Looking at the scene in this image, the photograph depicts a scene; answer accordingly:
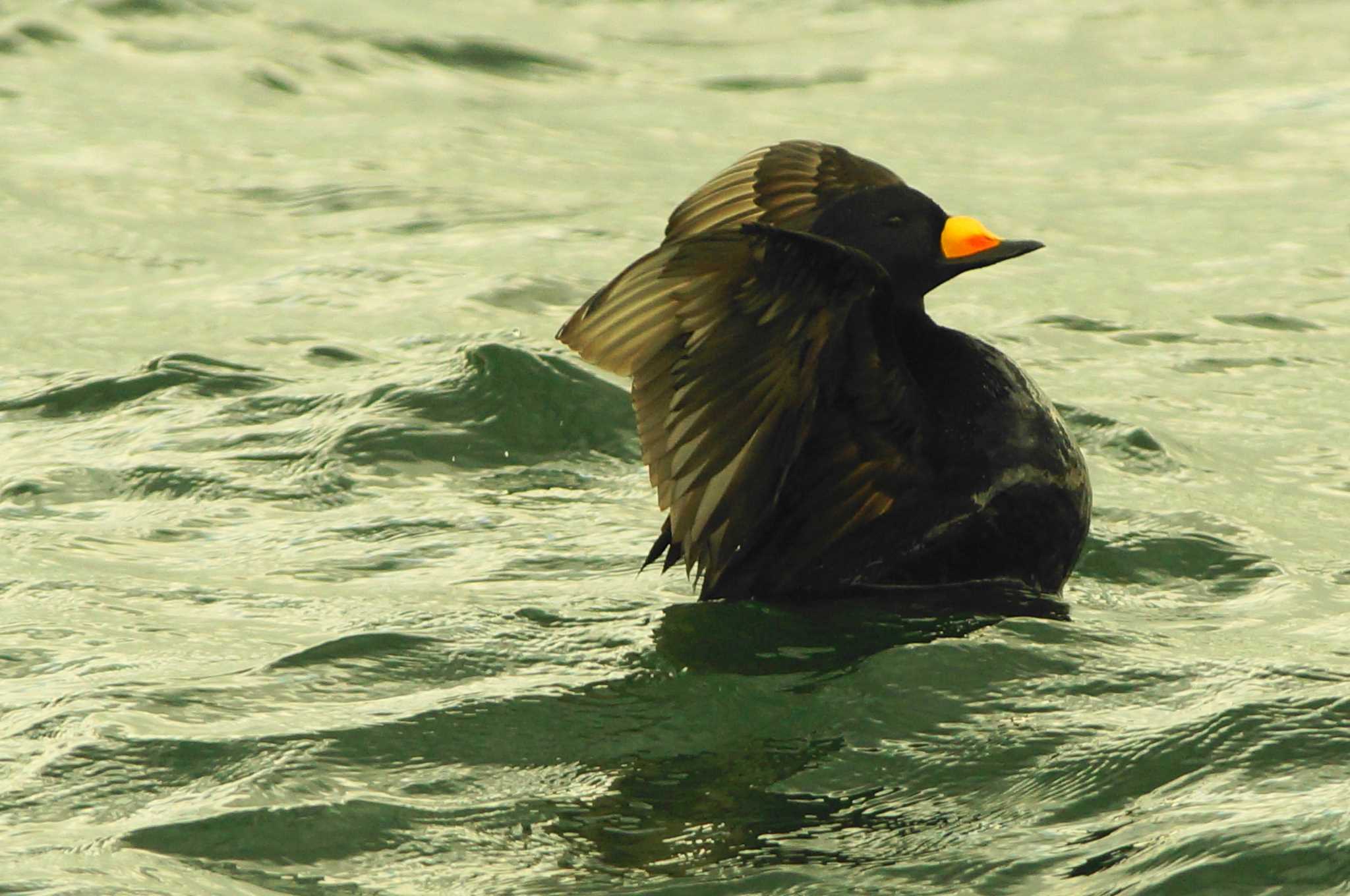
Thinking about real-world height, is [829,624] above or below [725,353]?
below

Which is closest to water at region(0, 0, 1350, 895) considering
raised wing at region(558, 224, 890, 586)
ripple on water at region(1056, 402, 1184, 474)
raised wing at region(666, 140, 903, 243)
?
ripple on water at region(1056, 402, 1184, 474)

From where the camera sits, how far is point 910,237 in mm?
4133

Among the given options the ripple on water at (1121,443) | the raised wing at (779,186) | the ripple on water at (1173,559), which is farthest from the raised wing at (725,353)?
the ripple on water at (1121,443)

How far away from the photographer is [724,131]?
31.3 feet

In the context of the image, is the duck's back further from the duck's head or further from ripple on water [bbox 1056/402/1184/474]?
ripple on water [bbox 1056/402/1184/474]

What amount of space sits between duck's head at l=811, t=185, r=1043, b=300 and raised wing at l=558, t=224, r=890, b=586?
37 cm

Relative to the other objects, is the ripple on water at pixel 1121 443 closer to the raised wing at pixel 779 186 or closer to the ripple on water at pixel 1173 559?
the ripple on water at pixel 1173 559

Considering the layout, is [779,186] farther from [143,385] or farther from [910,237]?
[143,385]

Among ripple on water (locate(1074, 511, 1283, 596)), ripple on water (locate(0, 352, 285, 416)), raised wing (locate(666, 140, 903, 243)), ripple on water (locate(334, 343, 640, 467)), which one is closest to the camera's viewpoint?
raised wing (locate(666, 140, 903, 243))

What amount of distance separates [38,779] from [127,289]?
4.10 metres

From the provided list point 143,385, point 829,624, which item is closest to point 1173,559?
point 829,624

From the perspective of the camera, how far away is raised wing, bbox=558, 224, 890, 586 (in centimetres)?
365

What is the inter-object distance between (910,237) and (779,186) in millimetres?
422

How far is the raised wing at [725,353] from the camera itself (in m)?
3.65
